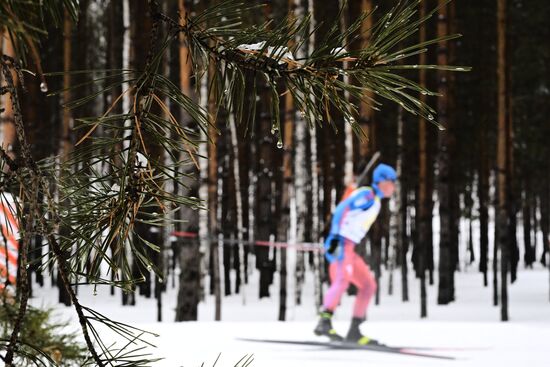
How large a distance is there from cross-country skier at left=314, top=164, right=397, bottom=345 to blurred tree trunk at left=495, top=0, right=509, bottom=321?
14.9 ft

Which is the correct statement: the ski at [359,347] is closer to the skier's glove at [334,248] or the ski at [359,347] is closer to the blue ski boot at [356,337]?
the blue ski boot at [356,337]

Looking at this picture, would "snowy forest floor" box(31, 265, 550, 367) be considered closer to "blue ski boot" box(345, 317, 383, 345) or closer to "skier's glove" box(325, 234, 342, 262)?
"blue ski boot" box(345, 317, 383, 345)

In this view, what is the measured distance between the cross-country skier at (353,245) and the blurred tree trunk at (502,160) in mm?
4533

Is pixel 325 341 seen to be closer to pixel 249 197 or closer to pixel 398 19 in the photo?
pixel 398 19

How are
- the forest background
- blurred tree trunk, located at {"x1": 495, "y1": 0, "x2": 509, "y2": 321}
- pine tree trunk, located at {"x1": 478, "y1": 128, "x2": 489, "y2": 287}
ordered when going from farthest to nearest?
pine tree trunk, located at {"x1": 478, "y1": 128, "x2": 489, "y2": 287} < the forest background < blurred tree trunk, located at {"x1": 495, "y1": 0, "x2": 509, "y2": 321}

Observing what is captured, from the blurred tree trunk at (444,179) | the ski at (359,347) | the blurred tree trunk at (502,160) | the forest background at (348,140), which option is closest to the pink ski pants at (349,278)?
the ski at (359,347)

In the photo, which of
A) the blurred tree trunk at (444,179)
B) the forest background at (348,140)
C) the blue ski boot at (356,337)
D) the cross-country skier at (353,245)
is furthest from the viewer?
the blurred tree trunk at (444,179)

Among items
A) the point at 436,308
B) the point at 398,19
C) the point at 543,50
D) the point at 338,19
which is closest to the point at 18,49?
the point at 338,19

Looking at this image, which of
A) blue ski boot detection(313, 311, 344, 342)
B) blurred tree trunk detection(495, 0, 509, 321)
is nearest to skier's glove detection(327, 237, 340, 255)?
blue ski boot detection(313, 311, 344, 342)

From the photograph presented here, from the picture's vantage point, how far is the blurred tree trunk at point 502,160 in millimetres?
11391

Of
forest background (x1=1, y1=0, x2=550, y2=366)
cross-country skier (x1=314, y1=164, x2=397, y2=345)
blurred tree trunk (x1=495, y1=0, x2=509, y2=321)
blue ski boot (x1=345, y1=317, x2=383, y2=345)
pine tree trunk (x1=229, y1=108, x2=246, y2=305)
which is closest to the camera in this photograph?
blue ski boot (x1=345, y1=317, x2=383, y2=345)

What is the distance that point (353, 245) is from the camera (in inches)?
298

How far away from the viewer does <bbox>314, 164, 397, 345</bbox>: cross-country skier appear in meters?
7.47

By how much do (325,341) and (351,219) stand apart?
134 centimetres
